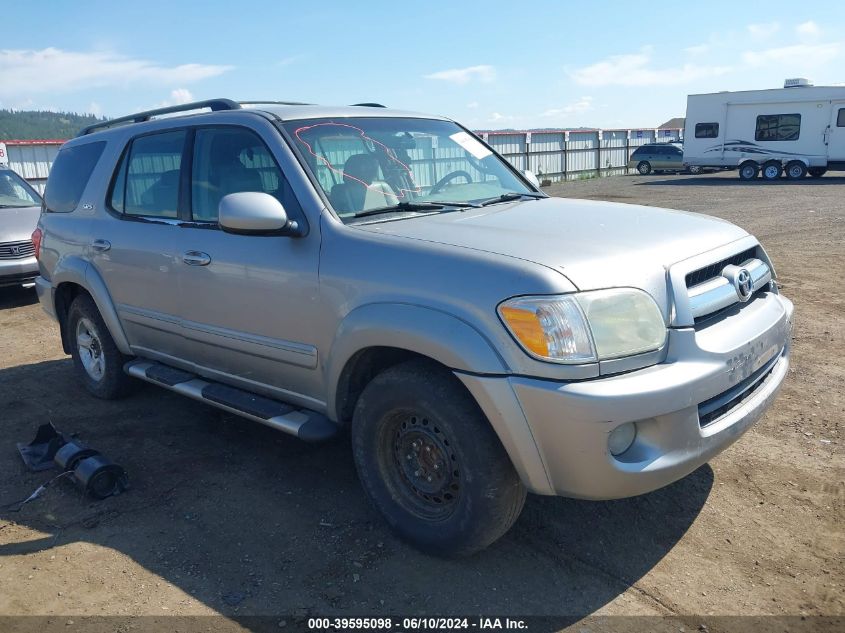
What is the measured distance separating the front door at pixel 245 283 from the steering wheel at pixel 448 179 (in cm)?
83

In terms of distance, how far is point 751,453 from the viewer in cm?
414

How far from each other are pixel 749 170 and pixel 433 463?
2857cm

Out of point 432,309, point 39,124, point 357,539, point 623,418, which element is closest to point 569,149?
point 357,539

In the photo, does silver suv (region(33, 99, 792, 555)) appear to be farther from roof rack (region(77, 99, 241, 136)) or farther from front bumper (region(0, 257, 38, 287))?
front bumper (region(0, 257, 38, 287))

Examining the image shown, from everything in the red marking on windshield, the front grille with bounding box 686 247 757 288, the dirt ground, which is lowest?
the dirt ground

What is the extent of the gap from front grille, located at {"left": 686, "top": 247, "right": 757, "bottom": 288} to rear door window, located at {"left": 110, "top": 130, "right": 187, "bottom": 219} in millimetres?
2977

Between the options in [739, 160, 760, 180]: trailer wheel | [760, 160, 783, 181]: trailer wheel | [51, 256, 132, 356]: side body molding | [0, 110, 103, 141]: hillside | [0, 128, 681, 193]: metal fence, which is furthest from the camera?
[0, 110, 103, 141]: hillside

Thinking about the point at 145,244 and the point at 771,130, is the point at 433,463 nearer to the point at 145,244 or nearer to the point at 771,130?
the point at 145,244

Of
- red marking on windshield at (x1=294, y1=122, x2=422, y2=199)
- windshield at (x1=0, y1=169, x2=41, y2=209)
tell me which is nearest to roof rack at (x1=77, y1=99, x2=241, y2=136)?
red marking on windshield at (x1=294, y1=122, x2=422, y2=199)

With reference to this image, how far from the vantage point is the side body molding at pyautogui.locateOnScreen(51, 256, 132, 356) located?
5004 millimetres

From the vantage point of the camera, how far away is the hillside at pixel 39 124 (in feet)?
205

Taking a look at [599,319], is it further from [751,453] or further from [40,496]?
[40,496]

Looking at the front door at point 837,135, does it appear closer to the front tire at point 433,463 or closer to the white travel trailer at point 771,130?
the white travel trailer at point 771,130

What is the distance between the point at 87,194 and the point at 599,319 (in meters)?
4.09
